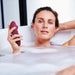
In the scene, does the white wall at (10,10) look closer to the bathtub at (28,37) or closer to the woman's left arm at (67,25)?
the bathtub at (28,37)

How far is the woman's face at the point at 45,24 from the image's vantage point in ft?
4.37

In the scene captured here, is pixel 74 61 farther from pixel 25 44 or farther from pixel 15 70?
pixel 25 44

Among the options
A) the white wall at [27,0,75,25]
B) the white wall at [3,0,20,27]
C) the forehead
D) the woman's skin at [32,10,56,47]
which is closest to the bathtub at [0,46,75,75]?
the woman's skin at [32,10,56,47]

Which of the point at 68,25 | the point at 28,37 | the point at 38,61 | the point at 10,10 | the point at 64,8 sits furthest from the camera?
the point at 10,10

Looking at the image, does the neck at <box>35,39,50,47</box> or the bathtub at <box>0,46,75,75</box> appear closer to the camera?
the bathtub at <box>0,46,75,75</box>

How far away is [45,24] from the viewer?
1.33 meters

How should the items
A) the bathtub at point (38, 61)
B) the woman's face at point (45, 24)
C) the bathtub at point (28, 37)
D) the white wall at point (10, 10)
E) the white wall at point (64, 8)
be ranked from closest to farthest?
1. the bathtub at point (38, 61)
2. the woman's face at point (45, 24)
3. the bathtub at point (28, 37)
4. the white wall at point (64, 8)
5. the white wall at point (10, 10)

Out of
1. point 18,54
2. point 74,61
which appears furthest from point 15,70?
point 74,61

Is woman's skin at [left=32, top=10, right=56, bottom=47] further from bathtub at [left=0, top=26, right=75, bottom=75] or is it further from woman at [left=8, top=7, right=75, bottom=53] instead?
bathtub at [left=0, top=26, right=75, bottom=75]

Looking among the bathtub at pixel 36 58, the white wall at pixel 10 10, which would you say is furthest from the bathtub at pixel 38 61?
the white wall at pixel 10 10

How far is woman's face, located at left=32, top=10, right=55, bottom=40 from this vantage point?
1332mm

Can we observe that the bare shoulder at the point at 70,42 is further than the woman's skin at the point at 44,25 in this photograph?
Yes

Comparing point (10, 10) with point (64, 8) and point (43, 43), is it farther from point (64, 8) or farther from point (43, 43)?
point (43, 43)

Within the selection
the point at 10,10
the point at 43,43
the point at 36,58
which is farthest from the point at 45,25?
the point at 10,10
